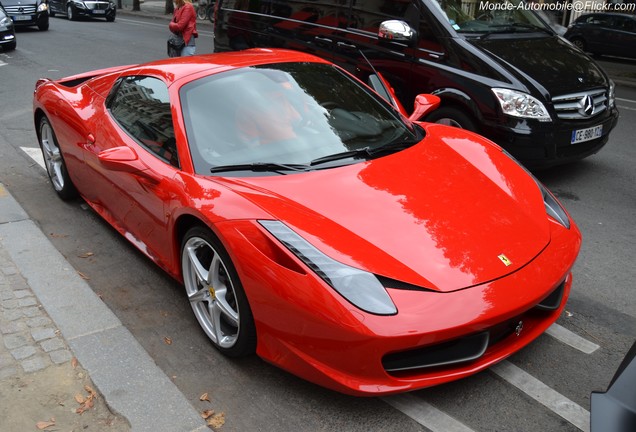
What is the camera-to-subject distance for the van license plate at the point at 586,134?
18.8 feet

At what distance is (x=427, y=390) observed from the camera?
302 cm

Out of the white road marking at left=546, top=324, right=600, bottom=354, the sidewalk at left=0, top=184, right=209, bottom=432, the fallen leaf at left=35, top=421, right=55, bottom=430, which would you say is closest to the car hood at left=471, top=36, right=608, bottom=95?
the white road marking at left=546, top=324, right=600, bottom=354

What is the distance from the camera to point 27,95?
10141mm

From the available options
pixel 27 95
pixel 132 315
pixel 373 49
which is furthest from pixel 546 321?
pixel 27 95

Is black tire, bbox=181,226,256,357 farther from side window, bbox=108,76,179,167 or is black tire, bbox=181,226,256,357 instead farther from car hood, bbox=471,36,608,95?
car hood, bbox=471,36,608,95

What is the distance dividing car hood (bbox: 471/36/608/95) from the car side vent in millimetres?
56

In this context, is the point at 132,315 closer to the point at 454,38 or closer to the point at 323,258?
the point at 323,258

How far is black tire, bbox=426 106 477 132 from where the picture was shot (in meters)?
5.77

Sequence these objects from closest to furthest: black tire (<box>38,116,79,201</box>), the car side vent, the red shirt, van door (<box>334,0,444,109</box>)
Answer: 1. black tire (<box>38,116,79,201</box>)
2. the car side vent
3. van door (<box>334,0,444,109</box>)
4. the red shirt

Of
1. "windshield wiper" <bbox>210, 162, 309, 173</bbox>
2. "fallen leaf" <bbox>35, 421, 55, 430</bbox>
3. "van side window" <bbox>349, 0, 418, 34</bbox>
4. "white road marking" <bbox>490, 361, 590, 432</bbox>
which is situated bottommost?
"fallen leaf" <bbox>35, 421, 55, 430</bbox>

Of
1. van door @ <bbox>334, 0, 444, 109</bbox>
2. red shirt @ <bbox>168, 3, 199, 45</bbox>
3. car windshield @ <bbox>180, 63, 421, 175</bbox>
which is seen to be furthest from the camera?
red shirt @ <bbox>168, 3, 199, 45</bbox>

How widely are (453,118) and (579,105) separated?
1.09 metres

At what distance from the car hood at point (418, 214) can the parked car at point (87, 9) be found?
2500cm

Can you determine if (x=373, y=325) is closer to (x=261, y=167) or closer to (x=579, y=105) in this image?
(x=261, y=167)
